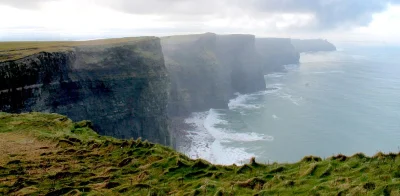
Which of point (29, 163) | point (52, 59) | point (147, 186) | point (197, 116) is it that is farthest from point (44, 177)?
point (197, 116)

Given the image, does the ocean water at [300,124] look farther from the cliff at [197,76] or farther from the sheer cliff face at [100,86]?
the sheer cliff face at [100,86]

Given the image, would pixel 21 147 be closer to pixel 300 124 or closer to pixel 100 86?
pixel 100 86

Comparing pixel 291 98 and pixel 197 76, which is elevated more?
pixel 197 76

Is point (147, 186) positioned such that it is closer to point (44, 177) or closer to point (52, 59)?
point (44, 177)

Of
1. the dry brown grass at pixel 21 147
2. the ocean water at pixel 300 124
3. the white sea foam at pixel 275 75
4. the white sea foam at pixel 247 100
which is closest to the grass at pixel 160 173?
the dry brown grass at pixel 21 147

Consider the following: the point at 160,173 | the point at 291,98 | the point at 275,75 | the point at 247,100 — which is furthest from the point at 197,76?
the point at 160,173
